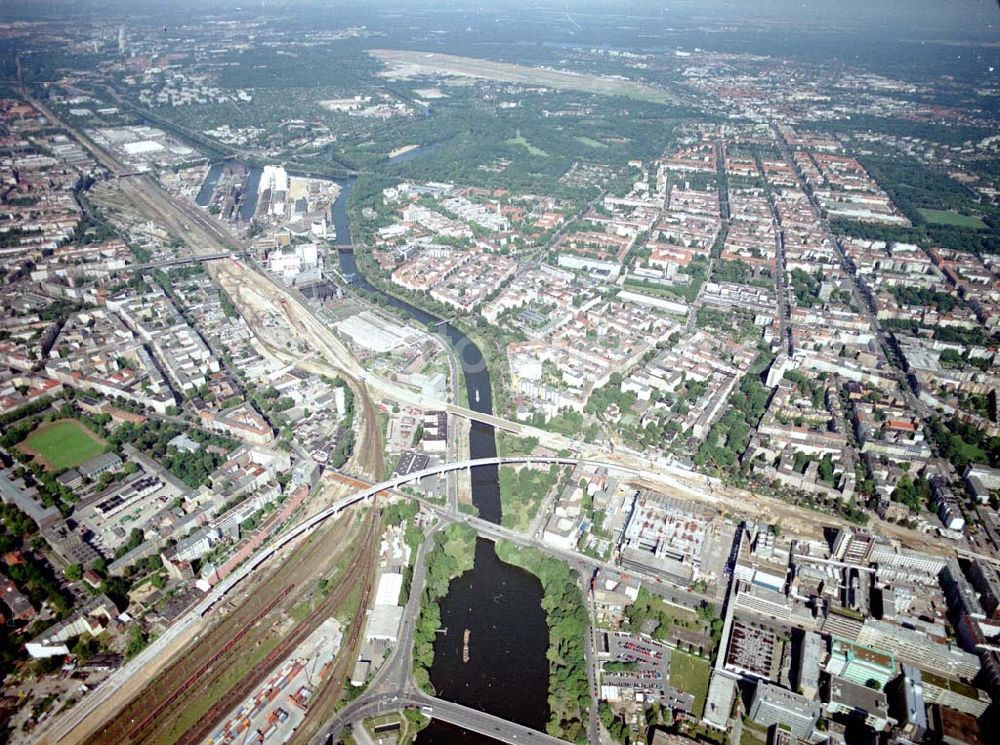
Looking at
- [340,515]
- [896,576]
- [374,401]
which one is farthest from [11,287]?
[896,576]

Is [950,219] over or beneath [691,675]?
over

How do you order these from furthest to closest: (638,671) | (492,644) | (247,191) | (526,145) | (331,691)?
(526,145)
(247,191)
(492,644)
(638,671)
(331,691)

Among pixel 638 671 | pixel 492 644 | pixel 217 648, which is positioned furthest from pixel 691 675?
pixel 217 648

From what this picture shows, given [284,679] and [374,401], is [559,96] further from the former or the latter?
[284,679]

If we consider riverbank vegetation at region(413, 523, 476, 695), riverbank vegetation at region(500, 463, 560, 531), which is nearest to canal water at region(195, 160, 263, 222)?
riverbank vegetation at region(500, 463, 560, 531)

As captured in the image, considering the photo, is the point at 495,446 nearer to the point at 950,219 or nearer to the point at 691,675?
the point at 691,675

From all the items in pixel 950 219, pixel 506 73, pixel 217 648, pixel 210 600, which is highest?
pixel 506 73
